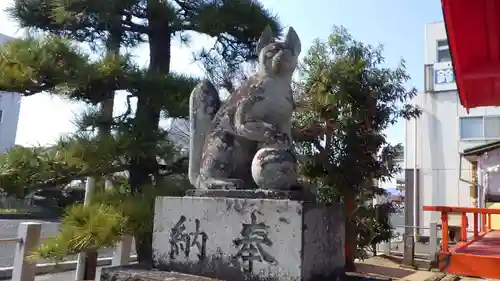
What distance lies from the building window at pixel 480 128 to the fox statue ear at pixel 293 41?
1179 centimetres

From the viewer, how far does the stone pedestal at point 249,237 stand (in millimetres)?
1878

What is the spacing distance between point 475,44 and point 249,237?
1.80 metres

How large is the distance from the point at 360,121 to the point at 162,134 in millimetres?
2726

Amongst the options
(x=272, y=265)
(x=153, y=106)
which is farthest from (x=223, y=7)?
(x=272, y=265)

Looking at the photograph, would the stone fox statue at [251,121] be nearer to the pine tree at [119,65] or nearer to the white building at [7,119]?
the pine tree at [119,65]

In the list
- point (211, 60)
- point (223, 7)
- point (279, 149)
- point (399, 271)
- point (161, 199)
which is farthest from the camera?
point (399, 271)

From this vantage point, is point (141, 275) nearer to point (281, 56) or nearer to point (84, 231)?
point (84, 231)

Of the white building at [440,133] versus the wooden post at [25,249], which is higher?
the white building at [440,133]

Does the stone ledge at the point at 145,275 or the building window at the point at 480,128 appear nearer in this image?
the stone ledge at the point at 145,275

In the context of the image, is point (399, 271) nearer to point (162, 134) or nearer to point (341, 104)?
point (341, 104)

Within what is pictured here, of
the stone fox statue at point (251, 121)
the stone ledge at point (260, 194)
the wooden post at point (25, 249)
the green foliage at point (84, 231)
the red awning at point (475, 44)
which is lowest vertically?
the wooden post at point (25, 249)

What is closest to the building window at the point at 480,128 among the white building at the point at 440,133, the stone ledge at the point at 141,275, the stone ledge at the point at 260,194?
the white building at the point at 440,133

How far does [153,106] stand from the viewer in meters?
3.85

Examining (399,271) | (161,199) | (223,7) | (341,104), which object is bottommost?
(399,271)
